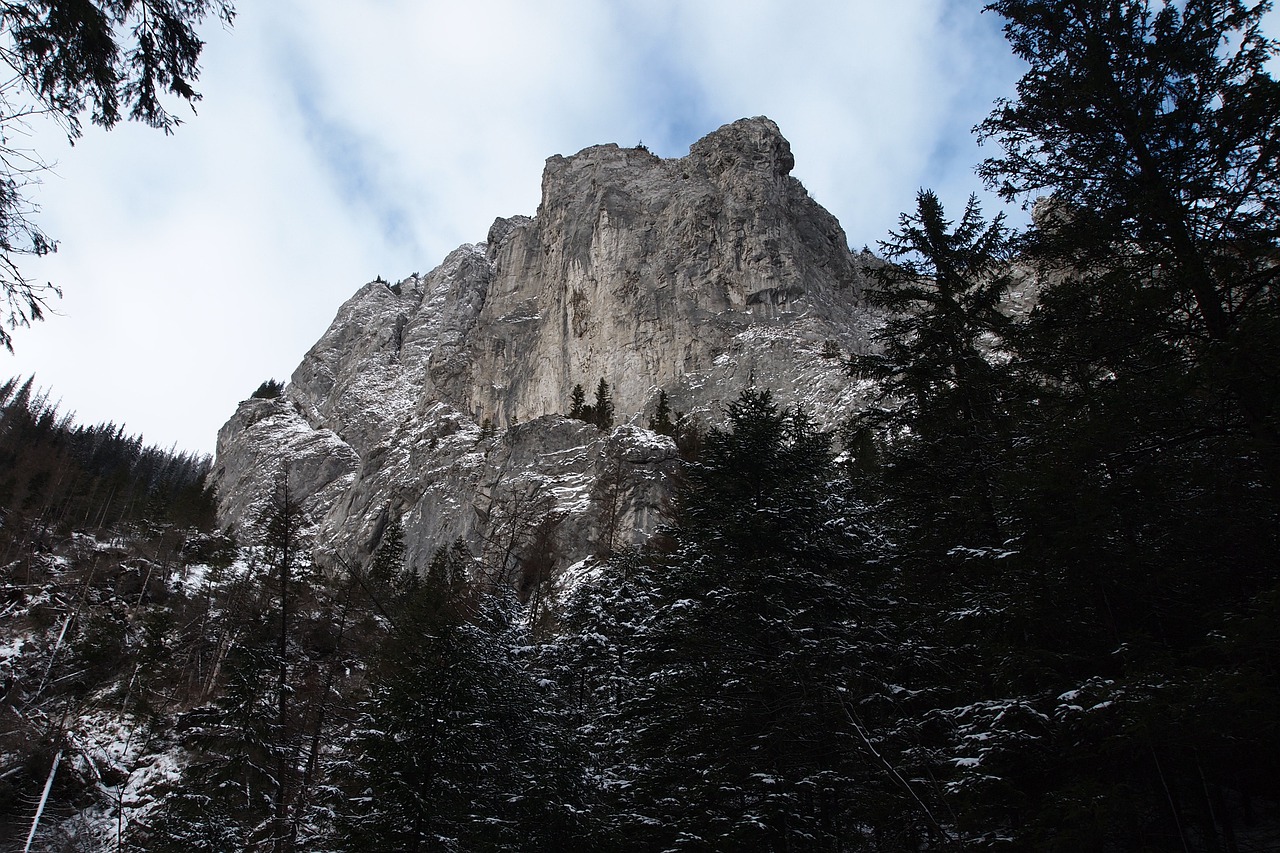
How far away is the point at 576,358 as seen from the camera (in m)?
85.2

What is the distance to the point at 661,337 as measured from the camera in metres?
78.8

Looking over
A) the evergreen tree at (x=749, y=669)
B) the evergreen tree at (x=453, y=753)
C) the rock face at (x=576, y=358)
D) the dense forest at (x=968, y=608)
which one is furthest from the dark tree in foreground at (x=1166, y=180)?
the rock face at (x=576, y=358)

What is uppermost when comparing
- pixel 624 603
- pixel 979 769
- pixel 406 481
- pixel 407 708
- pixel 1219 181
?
pixel 406 481

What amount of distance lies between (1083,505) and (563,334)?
8333cm

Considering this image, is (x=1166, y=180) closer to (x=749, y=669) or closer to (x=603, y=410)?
(x=749, y=669)

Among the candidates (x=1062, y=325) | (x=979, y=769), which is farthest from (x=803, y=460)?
(x=979, y=769)

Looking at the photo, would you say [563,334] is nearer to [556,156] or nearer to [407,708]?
[556,156]

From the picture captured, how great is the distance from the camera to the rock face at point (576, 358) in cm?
5703

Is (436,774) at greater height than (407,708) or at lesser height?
lesser

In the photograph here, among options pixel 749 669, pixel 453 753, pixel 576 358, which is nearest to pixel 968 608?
pixel 749 669

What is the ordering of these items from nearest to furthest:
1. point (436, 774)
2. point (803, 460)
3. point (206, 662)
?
point (436, 774), point (803, 460), point (206, 662)

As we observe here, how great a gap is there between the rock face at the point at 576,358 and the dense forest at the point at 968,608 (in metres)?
30.3

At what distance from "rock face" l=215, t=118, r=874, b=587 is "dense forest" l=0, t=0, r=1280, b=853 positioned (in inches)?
1194

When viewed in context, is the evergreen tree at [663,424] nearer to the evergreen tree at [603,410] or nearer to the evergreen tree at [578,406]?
the evergreen tree at [603,410]
